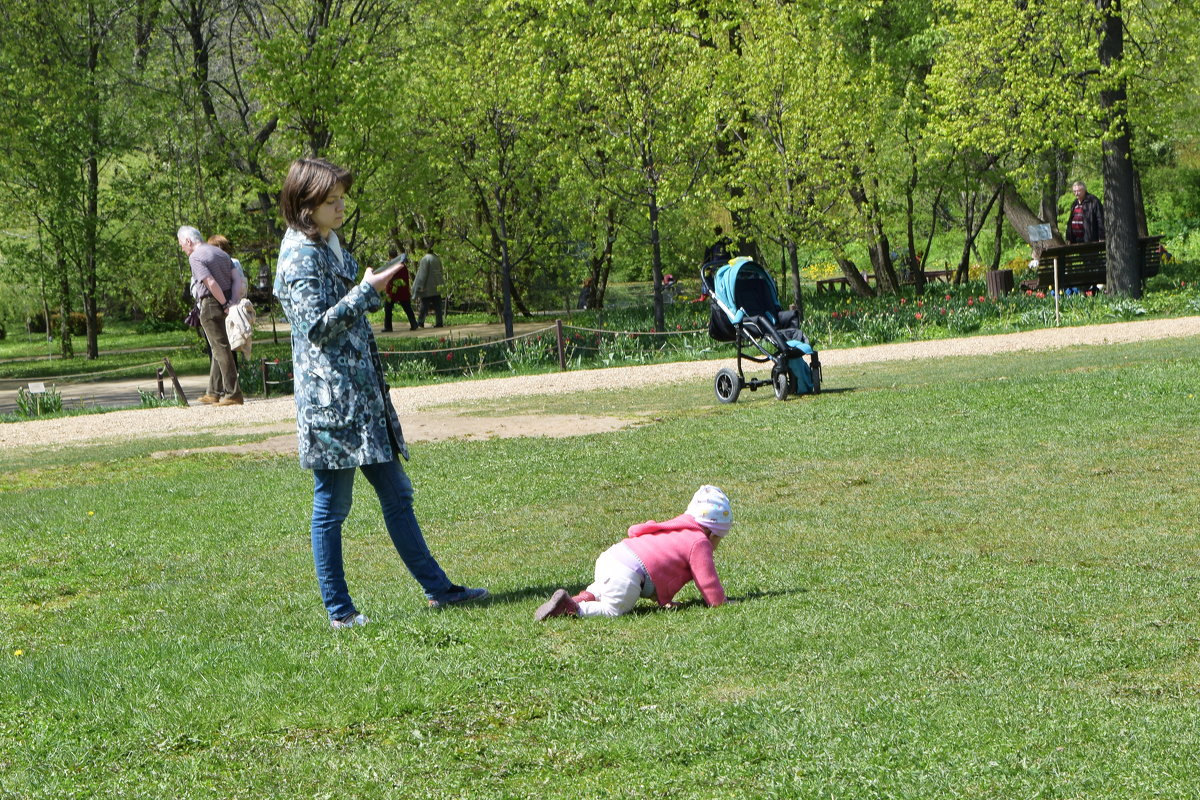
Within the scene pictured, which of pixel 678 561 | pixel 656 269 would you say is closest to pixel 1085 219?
Result: pixel 656 269

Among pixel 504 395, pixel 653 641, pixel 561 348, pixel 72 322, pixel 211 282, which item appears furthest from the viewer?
pixel 72 322

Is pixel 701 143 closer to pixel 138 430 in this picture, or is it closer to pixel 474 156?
pixel 474 156

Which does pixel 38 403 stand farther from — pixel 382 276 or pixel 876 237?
pixel 382 276

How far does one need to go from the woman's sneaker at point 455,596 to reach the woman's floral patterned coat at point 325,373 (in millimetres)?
731

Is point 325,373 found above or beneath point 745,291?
beneath

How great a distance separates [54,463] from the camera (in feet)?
42.8

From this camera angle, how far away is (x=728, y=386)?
561 inches

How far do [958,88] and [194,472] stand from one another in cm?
1685

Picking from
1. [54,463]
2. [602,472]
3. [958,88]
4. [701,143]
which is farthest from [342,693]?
[958,88]

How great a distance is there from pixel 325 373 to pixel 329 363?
43mm

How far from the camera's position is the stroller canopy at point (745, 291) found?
1409 centimetres

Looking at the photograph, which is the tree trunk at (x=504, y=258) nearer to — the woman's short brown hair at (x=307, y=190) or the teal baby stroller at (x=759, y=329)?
the teal baby stroller at (x=759, y=329)

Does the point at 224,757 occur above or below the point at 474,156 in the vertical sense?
below

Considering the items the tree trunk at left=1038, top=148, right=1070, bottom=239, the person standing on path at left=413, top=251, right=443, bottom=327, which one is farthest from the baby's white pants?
the tree trunk at left=1038, top=148, right=1070, bottom=239
